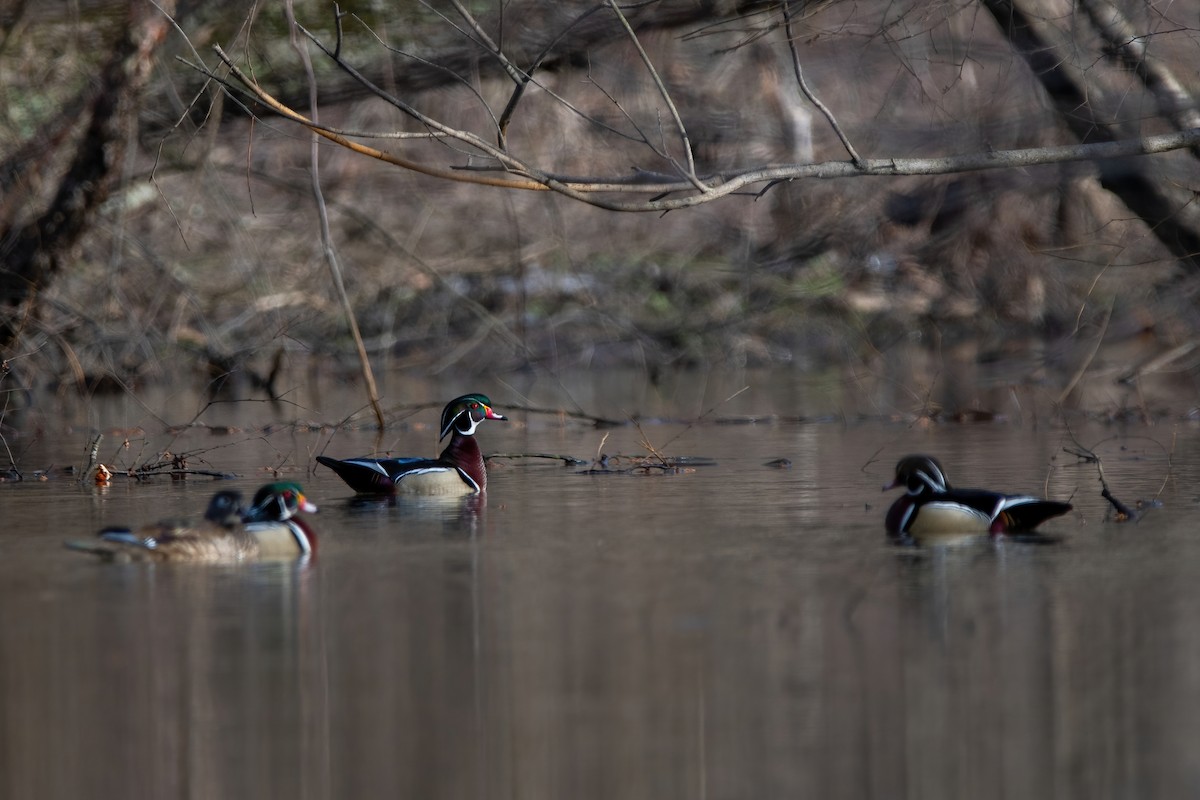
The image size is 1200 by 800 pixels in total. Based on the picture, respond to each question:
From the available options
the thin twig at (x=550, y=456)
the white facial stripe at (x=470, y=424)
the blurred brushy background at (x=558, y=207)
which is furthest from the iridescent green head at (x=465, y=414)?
the blurred brushy background at (x=558, y=207)

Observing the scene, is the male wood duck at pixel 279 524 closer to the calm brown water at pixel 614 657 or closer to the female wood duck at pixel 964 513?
the calm brown water at pixel 614 657

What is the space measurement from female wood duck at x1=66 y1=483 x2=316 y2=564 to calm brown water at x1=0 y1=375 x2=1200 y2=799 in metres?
0.13

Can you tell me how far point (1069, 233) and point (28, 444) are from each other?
11.4 metres

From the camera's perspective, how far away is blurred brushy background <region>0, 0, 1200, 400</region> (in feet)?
42.3

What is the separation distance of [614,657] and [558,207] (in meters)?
14.0

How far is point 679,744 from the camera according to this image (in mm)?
4348

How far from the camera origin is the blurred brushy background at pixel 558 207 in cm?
1291

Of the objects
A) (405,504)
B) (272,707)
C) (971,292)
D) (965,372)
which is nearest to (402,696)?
(272,707)

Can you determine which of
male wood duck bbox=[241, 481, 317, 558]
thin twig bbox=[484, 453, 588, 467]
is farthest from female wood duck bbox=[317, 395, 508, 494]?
male wood duck bbox=[241, 481, 317, 558]

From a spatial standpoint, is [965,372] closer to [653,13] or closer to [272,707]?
[653,13]

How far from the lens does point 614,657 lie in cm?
519

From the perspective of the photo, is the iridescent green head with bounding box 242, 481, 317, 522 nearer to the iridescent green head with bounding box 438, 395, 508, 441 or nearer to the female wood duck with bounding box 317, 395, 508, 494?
the female wood duck with bounding box 317, 395, 508, 494

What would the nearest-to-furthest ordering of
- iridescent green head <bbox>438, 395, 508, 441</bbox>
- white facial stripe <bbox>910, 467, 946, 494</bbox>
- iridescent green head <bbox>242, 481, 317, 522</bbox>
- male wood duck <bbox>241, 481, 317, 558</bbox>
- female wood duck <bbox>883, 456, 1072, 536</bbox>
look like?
1. male wood duck <bbox>241, 481, 317, 558</bbox>
2. iridescent green head <bbox>242, 481, 317, 522</bbox>
3. female wood duck <bbox>883, 456, 1072, 536</bbox>
4. white facial stripe <bbox>910, 467, 946, 494</bbox>
5. iridescent green head <bbox>438, 395, 508, 441</bbox>

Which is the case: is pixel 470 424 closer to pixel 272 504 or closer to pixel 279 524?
pixel 272 504
